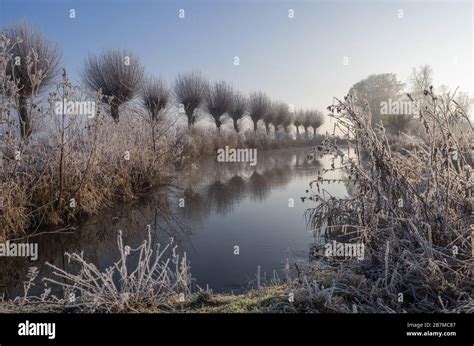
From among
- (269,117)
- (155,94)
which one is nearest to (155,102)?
(155,94)

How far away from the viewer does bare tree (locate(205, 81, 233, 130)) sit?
16.0 meters

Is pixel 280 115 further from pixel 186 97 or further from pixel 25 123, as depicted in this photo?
pixel 25 123

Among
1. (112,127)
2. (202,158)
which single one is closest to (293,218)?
(112,127)

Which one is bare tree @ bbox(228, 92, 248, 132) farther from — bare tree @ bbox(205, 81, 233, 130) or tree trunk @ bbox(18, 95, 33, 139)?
tree trunk @ bbox(18, 95, 33, 139)

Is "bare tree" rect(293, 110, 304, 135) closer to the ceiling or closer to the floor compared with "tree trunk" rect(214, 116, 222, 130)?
closer to the ceiling

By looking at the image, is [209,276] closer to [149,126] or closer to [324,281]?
[324,281]

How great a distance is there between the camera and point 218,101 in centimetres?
1614

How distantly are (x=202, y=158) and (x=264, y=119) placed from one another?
6832mm

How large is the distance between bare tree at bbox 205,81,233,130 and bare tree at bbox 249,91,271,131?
2.51 meters

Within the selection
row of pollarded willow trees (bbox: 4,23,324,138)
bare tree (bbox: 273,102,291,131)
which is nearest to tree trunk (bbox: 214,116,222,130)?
row of pollarded willow trees (bbox: 4,23,324,138)

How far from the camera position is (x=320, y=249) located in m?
3.99

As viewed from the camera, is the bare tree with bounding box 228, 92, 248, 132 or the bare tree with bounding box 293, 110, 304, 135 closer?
the bare tree with bounding box 228, 92, 248, 132

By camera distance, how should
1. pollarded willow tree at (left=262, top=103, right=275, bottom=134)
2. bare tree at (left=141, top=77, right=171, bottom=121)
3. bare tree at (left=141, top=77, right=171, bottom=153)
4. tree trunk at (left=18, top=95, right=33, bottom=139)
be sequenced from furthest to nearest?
1. pollarded willow tree at (left=262, top=103, right=275, bottom=134)
2. bare tree at (left=141, top=77, right=171, bottom=121)
3. bare tree at (left=141, top=77, right=171, bottom=153)
4. tree trunk at (left=18, top=95, right=33, bottom=139)

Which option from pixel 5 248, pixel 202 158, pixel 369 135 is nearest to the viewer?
pixel 369 135
